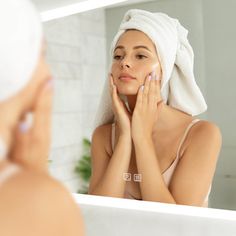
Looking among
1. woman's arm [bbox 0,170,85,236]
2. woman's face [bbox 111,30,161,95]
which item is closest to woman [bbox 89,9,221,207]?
woman's face [bbox 111,30,161,95]

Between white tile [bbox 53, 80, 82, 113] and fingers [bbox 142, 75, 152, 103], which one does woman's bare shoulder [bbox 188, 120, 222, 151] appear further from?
white tile [bbox 53, 80, 82, 113]

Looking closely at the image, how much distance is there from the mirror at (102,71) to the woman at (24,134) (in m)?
0.39

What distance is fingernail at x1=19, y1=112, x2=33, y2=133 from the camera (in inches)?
5.7

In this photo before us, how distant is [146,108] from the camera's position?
20.3 inches

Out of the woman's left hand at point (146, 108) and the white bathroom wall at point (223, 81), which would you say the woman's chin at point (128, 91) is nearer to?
the woman's left hand at point (146, 108)

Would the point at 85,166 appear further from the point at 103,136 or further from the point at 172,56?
the point at 172,56

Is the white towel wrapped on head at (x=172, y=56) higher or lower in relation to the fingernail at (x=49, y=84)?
higher

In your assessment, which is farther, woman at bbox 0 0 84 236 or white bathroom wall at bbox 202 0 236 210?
white bathroom wall at bbox 202 0 236 210

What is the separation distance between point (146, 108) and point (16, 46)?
39 cm

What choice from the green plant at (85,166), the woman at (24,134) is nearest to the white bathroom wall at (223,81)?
the green plant at (85,166)

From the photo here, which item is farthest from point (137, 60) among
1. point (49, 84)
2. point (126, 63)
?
point (49, 84)

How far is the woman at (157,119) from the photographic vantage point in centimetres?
50

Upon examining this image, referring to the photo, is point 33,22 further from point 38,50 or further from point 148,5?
point 148,5

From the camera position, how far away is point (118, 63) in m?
0.53
